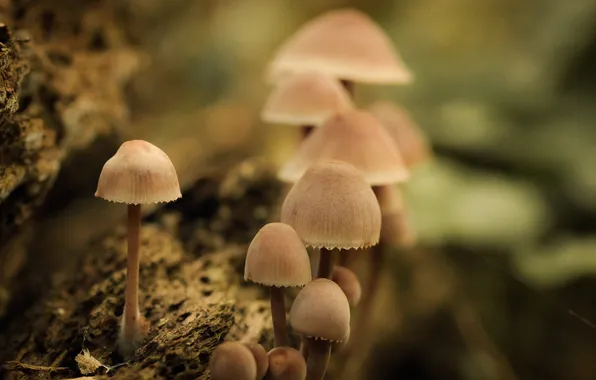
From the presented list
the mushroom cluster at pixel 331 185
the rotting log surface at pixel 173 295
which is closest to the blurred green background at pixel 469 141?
the rotting log surface at pixel 173 295

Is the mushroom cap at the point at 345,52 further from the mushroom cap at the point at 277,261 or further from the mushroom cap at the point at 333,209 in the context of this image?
the mushroom cap at the point at 277,261

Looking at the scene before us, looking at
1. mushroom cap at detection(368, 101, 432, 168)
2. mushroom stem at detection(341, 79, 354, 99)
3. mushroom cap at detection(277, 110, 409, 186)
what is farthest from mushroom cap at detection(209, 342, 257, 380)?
mushroom stem at detection(341, 79, 354, 99)

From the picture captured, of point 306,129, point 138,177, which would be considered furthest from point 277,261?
point 306,129

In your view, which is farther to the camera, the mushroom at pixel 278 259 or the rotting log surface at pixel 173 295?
the rotting log surface at pixel 173 295

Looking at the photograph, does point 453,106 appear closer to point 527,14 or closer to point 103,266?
point 527,14

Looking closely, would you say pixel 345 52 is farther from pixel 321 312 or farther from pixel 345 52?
pixel 321 312

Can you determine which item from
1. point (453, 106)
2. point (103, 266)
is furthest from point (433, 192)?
point (103, 266)
